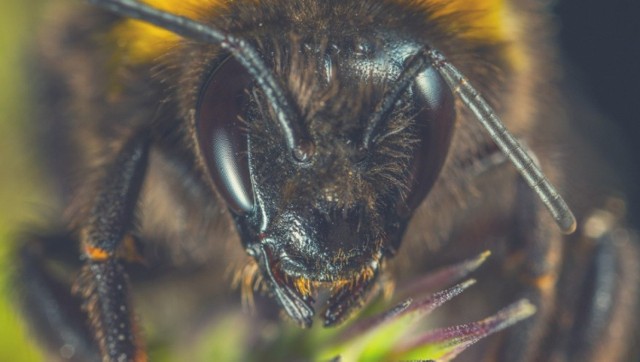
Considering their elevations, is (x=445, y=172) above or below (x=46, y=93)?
below

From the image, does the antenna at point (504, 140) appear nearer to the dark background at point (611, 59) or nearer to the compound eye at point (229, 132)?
the compound eye at point (229, 132)

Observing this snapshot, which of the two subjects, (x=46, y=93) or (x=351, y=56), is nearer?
(x=351, y=56)

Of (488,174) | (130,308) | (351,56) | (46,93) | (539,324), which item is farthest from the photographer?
(46,93)

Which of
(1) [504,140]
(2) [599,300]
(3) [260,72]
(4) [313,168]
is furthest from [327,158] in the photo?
(2) [599,300]

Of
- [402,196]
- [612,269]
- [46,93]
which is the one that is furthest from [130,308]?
[612,269]

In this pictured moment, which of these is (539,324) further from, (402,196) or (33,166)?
→ (33,166)

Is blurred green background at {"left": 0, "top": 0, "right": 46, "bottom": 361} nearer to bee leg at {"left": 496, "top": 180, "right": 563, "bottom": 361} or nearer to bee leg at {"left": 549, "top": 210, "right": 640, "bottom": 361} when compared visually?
bee leg at {"left": 496, "top": 180, "right": 563, "bottom": 361}

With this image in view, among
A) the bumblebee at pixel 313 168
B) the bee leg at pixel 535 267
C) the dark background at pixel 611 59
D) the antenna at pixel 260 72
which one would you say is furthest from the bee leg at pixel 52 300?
the dark background at pixel 611 59

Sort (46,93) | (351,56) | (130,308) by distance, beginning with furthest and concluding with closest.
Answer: (46,93) → (130,308) → (351,56)

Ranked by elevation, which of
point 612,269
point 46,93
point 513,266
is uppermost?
point 46,93
